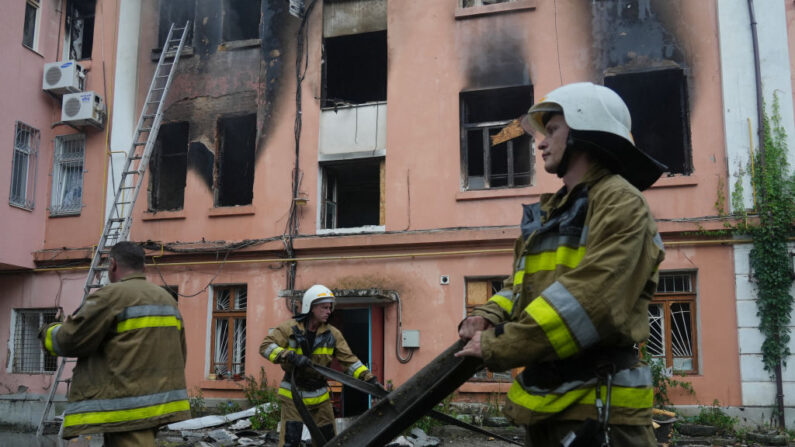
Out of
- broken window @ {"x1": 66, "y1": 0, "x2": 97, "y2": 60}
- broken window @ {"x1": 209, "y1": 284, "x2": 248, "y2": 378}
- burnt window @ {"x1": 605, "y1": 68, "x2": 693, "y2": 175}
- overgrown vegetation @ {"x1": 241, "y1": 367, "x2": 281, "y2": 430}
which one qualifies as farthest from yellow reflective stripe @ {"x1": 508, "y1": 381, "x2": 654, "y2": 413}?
broken window @ {"x1": 66, "y1": 0, "x2": 97, "y2": 60}

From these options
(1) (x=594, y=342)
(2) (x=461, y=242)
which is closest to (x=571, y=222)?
(1) (x=594, y=342)

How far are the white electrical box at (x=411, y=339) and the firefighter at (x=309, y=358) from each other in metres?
4.80

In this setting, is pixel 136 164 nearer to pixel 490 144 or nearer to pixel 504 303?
pixel 490 144

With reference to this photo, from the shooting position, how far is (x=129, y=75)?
14680 mm

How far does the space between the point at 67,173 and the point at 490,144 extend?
30.4 feet

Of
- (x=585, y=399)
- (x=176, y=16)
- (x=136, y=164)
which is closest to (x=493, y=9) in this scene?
(x=176, y=16)

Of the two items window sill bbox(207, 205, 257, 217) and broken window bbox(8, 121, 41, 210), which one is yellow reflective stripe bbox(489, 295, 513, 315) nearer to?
window sill bbox(207, 205, 257, 217)

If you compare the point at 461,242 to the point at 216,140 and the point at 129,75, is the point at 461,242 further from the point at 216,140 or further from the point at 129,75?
the point at 129,75

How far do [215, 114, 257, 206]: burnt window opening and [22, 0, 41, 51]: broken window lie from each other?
15.8 feet

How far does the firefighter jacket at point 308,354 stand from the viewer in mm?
6836

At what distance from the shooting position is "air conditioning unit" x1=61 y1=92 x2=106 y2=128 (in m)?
14.2

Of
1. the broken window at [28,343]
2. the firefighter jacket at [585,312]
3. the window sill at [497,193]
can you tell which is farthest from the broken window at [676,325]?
the broken window at [28,343]

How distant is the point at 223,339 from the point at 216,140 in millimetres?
4042

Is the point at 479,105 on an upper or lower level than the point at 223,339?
upper
